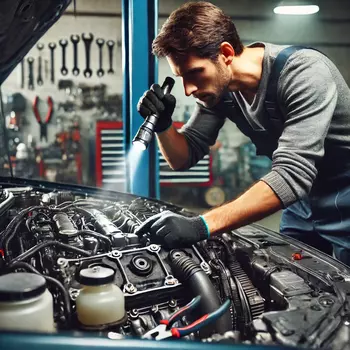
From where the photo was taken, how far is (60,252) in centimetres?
144

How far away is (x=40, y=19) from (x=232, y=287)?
1035mm

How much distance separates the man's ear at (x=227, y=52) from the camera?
193 cm

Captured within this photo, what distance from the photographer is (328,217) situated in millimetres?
2104

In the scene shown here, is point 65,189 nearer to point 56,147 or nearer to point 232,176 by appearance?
point 56,147

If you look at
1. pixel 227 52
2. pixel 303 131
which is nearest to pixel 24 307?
pixel 303 131

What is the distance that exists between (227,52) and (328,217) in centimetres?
84

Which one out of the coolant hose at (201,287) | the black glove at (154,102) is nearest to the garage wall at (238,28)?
the black glove at (154,102)

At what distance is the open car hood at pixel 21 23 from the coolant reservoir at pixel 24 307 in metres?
0.70

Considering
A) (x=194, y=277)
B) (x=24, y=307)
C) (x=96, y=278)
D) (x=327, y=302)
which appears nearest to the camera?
(x=24, y=307)

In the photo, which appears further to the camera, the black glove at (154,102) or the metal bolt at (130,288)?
the black glove at (154,102)

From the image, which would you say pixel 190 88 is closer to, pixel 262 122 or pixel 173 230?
pixel 262 122

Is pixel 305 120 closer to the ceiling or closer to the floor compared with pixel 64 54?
closer to the floor

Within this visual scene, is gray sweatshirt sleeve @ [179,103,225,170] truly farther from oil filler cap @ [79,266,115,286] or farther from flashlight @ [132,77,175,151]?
oil filler cap @ [79,266,115,286]

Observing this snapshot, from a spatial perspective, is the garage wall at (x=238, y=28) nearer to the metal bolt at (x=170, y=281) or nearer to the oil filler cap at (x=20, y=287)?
the metal bolt at (x=170, y=281)
